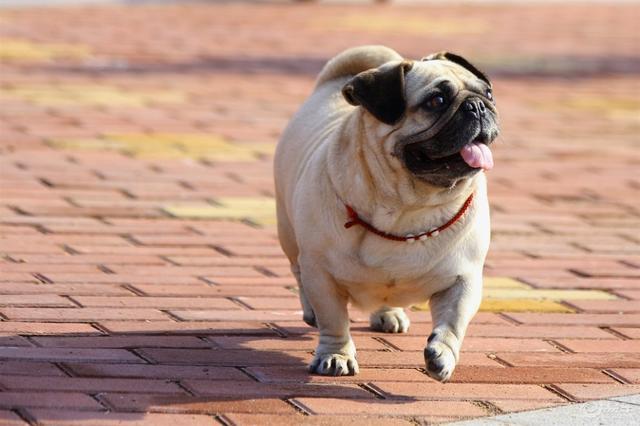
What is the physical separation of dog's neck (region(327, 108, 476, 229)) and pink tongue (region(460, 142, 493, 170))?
17 cm

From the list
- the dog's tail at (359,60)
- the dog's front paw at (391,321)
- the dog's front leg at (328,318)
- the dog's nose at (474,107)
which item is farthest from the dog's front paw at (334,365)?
the dog's tail at (359,60)

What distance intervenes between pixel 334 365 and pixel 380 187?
56 cm

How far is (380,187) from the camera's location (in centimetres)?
455

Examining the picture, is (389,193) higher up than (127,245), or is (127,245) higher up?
(389,193)

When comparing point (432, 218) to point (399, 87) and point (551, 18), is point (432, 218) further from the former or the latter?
point (551, 18)

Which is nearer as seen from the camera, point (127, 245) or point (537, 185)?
point (127, 245)

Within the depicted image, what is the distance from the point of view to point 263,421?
400 centimetres

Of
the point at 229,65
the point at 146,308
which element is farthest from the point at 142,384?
the point at 229,65

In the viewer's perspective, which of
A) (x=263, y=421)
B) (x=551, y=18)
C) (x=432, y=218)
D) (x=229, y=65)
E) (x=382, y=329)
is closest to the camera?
(x=263, y=421)

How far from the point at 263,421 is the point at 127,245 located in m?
2.21

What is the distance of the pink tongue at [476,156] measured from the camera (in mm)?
4329

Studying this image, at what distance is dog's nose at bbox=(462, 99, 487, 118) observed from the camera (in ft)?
14.3

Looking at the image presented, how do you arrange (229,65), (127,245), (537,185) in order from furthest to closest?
1. (229,65)
2. (537,185)
3. (127,245)

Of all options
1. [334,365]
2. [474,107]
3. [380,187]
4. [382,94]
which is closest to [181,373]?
[334,365]
